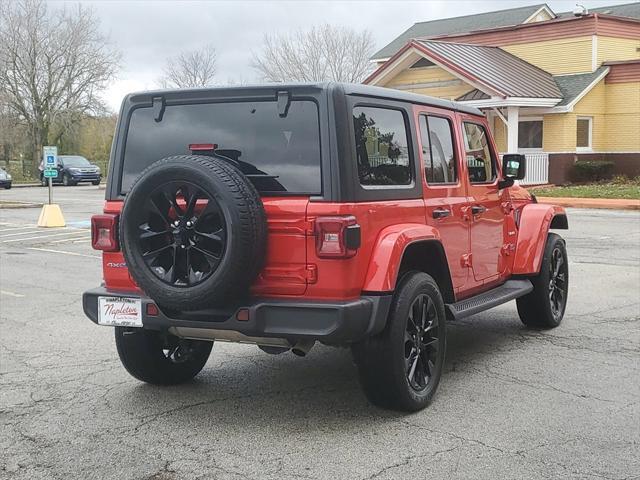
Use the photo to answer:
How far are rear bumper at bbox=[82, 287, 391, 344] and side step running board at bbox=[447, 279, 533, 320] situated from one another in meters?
1.10

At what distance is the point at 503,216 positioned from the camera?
6.85 metres

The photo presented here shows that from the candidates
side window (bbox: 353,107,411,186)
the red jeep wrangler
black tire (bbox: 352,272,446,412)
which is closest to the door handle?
the red jeep wrangler

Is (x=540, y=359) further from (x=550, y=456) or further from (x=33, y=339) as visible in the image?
(x=33, y=339)

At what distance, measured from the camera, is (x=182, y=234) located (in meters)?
4.70

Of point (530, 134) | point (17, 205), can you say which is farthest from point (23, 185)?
point (530, 134)

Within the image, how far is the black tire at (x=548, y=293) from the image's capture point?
729cm

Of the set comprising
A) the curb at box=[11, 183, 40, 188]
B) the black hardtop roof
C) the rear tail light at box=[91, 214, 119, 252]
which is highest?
the black hardtop roof

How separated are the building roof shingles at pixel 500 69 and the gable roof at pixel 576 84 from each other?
0.83 feet

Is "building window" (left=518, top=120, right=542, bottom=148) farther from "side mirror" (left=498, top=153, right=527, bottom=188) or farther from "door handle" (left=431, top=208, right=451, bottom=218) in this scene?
"door handle" (left=431, top=208, right=451, bottom=218)

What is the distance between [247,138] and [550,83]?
2701 centimetres

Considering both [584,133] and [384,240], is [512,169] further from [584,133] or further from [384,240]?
[584,133]

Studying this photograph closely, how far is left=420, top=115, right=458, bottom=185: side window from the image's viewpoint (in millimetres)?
5688

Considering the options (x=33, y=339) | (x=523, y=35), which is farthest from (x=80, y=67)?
(x=33, y=339)

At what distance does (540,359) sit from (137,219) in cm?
339
